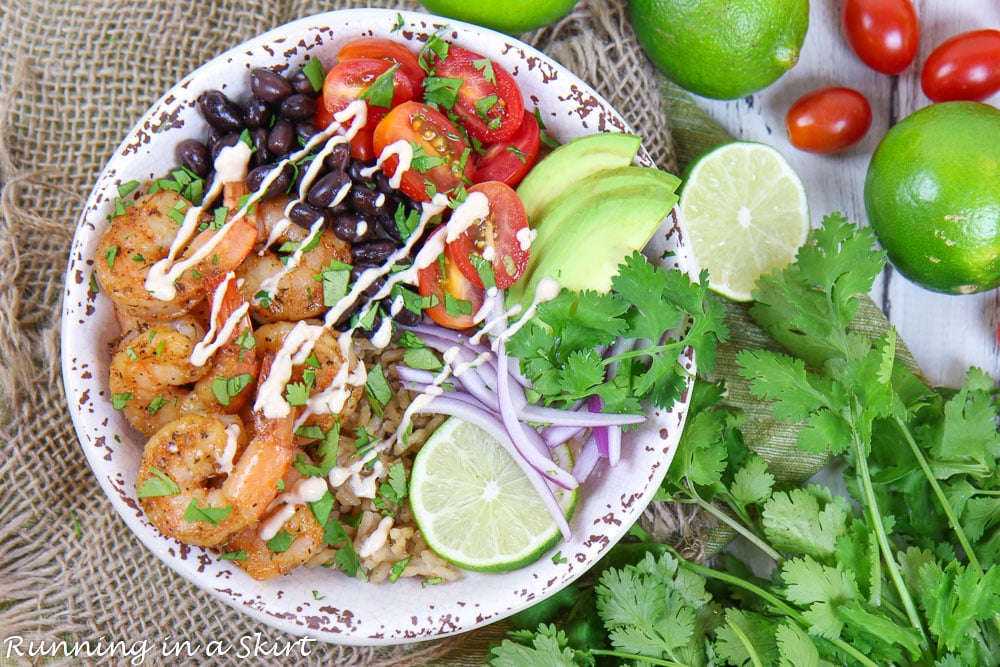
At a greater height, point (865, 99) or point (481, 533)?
point (865, 99)

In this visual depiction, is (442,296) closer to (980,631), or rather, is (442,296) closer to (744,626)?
(744,626)

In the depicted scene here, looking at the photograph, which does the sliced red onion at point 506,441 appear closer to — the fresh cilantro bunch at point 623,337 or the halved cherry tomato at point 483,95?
the fresh cilantro bunch at point 623,337

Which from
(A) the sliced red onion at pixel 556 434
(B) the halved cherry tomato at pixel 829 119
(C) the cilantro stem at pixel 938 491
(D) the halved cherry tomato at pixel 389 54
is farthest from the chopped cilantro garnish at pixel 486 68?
(C) the cilantro stem at pixel 938 491

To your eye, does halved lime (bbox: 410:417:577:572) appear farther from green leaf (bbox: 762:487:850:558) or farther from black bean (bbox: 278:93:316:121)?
black bean (bbox: 278:93:316:121)

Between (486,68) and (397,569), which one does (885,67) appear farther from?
(397,569)

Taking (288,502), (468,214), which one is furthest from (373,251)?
(288,502)

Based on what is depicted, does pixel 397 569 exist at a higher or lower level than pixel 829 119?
lower

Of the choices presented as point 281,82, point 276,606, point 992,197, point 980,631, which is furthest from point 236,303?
point 980,631
